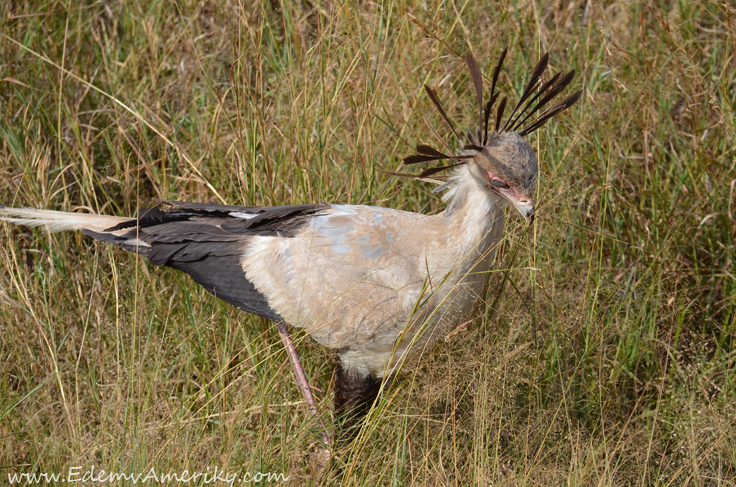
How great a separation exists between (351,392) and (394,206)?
0.99 metres

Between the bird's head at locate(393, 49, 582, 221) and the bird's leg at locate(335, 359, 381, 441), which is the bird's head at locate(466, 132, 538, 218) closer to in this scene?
the bird's head at locate(393, 49, 582, 221)

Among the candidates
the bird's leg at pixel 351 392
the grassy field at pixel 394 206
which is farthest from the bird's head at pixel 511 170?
the bird's leg at pixel 351 392

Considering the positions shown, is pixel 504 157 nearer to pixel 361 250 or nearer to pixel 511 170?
pixel 511 170

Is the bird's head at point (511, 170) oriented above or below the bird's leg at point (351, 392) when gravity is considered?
above

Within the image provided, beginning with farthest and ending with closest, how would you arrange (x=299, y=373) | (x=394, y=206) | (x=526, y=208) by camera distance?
(x=394, y=206) → (x=299, y=373) → (x=526, y=208)

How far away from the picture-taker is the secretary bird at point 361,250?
2652mm

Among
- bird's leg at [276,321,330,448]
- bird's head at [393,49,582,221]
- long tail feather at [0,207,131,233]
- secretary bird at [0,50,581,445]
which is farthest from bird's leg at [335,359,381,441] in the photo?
long tail feather at [0,207,131,233]

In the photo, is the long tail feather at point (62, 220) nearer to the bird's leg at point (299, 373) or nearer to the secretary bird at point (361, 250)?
the secretary bird at point (361, 250)

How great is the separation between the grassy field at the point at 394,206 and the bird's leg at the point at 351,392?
0.11 metres

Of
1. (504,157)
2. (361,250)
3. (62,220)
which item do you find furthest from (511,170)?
(62,220)

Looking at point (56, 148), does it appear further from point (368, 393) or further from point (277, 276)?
point (368, 393)

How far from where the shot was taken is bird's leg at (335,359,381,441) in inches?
115

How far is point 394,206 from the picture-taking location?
11.7ft

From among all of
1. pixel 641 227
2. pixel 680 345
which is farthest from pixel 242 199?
pixel 680 345
